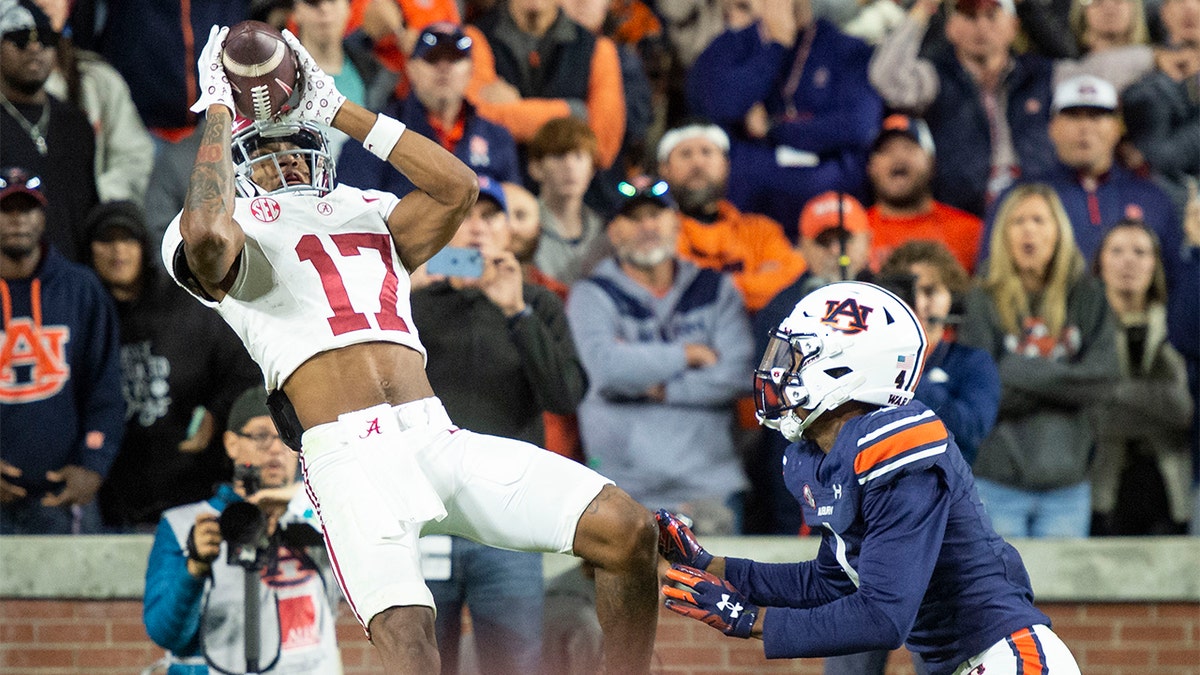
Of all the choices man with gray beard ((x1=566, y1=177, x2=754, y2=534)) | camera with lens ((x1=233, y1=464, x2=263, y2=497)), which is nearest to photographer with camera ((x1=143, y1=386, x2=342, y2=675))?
camera with lens ((x1=233, y1=464, x2=263, y2=497))

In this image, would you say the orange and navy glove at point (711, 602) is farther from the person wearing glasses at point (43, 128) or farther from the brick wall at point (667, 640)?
the person wearing glasses at point (43, 128)

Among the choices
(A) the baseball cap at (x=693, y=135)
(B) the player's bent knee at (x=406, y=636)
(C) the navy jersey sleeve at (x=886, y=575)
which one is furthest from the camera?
(A) the baseball cap at (x=693, y=135)

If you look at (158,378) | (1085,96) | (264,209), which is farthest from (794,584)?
(1085,96)

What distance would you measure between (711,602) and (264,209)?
1833mm

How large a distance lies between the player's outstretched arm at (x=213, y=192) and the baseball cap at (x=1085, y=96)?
481cm

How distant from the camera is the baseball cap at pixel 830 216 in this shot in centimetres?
749

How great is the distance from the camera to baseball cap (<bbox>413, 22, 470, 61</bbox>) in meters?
7.76

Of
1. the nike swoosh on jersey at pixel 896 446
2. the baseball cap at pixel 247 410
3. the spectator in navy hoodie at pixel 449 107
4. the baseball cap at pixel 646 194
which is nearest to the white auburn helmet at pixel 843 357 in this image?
the nike swoosh on jersey at pixel 896 446

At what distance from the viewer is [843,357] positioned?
13.9 ft

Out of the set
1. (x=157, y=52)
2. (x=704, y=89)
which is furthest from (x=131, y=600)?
(x=704, y=89)

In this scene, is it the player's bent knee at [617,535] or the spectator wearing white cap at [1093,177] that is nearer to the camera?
the player's bent knee at [617,535]

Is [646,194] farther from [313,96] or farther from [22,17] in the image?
[22,17]

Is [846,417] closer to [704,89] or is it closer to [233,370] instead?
[233,370]

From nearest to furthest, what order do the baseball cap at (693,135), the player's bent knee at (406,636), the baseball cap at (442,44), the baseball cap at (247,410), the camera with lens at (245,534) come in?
the player's bent knee at (406,636) < the camera with lens at (245,534) < the baseball cap at (247,410) < the baseball cap at (442,44) < the baseball cap at (693,135)
